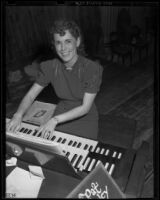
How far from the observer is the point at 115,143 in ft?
5.40

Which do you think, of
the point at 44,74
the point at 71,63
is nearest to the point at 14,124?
the point at 44,74

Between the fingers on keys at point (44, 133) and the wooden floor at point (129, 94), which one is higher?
the wooden floor at point (129, 94)

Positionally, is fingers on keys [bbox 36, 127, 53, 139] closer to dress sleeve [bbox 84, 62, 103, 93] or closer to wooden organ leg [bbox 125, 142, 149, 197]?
dress sleeve [bbox 84, 62, 103, 93]

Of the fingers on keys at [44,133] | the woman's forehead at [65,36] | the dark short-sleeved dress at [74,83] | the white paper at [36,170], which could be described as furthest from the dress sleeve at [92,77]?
the white paper at [36,170]

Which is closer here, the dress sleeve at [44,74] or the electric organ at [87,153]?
the electric organ at [87,153]

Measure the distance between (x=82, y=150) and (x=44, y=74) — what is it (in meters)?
0.43

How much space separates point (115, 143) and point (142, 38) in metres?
0.57

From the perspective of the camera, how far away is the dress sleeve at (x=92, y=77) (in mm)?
1565

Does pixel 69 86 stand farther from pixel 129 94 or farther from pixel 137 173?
pixel 137 173

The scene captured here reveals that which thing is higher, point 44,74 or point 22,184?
point 44,74

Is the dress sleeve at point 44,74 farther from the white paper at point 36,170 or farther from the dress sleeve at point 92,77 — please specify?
the white paper at point 36,170

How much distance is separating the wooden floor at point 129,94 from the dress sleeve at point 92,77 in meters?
0.03

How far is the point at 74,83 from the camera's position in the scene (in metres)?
1.59

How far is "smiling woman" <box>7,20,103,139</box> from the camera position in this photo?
5.03ft
